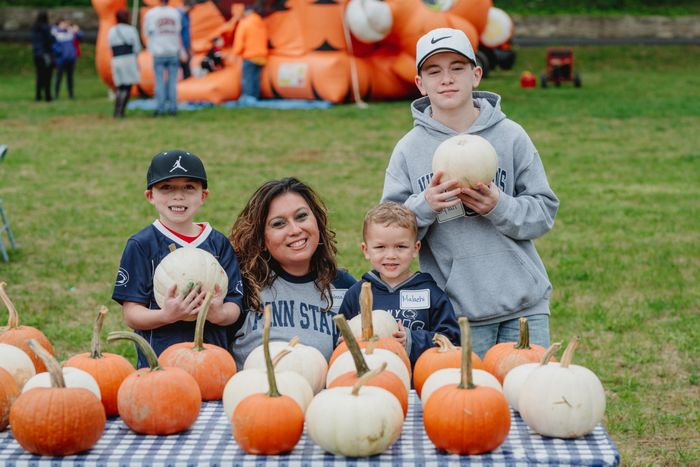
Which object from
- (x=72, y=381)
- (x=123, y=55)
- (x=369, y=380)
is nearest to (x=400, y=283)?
(x=369, y=380)

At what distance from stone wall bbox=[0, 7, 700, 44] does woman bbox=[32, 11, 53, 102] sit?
13985 mm

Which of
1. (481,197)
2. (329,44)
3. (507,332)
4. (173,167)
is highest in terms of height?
(173,167)

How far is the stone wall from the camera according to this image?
127 ft

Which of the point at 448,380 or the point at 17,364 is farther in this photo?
the point at 17,364

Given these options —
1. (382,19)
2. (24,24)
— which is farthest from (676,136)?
(24,24)

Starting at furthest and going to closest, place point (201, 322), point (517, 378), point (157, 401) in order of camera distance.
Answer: point (201, 322), point (517, 378), point (157, 401)

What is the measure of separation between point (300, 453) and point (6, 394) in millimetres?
946

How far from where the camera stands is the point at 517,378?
3.22 meters

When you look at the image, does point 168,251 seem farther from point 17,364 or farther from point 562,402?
point 562,402

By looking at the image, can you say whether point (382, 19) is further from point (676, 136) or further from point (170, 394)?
point (170, 394)

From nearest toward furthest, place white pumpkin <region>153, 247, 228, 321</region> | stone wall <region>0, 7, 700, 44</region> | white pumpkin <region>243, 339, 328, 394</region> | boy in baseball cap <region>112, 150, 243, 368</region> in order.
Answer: white pumpkin <region>243, 339, 328, 394</region> < white pumpkin <region>153, 247, 228, 321</region> < boy in baseball cap <region>112, 150, 243, 368</region> < stone wall <region>0, 7, 700, 44</region>

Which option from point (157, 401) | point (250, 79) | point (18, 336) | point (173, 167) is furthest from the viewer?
point (250, 79)

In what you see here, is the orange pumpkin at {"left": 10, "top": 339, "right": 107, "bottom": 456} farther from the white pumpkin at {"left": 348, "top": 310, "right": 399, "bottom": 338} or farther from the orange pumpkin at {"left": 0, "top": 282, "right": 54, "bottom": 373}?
the white pumpkin at {"left": 348, "top": 310, "right": 399, "bottom": 338}

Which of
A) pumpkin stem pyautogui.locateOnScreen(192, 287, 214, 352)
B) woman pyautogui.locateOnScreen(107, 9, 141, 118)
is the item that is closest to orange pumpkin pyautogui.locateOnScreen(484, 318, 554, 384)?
pumpkin stem pyautogui.locateOnScreen(192, 287, 214, 352)
